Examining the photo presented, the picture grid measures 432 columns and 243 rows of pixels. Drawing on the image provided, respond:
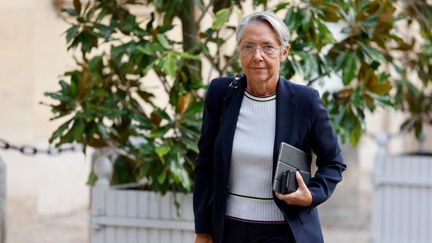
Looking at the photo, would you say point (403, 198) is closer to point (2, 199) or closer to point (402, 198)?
point (402, 198)

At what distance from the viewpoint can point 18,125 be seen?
510 inches

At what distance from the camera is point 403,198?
10.0 m

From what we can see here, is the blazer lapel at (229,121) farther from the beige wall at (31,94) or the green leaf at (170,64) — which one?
the beige wall at (31,94)

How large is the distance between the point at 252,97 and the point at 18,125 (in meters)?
8.76

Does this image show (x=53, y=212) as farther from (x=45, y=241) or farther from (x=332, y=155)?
(x=332, y=155)

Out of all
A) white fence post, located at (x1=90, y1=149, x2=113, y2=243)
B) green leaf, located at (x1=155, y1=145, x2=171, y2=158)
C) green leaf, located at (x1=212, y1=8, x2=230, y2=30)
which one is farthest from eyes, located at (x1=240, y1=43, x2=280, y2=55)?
white fence post, located at (x1=90, y1=149, x2=113, y2=243)

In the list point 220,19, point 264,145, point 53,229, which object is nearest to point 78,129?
point 220,19

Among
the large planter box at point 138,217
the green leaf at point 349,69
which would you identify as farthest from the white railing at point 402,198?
the large planter box at point 138,217

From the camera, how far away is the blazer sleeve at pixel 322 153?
14.8 feet

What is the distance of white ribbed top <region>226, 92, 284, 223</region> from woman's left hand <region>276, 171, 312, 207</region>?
94mm

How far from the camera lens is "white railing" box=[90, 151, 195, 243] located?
22.7 feet

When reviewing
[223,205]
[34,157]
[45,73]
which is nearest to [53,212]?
[34,157]

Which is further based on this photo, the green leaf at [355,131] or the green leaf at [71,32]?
the green leaf at [355,131]

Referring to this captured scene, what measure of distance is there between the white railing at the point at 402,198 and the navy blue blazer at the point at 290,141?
5.41 metres
